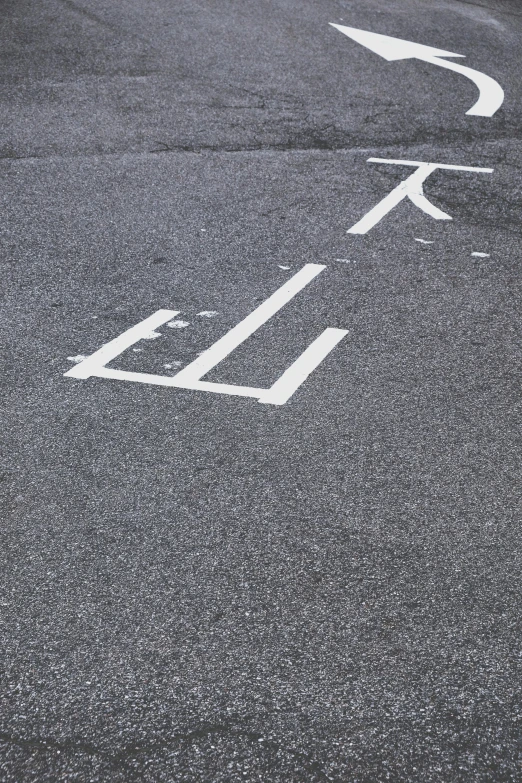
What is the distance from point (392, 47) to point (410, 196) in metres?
5.65

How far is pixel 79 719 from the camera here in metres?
2.96

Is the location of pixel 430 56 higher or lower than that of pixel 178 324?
higher

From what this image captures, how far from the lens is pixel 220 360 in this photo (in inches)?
206

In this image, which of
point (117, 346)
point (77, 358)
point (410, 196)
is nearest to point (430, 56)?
point (410, 196)

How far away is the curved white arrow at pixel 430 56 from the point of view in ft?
34.7

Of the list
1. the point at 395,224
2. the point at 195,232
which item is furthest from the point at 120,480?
the point at 395,224

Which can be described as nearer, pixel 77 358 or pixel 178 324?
pixel 77 358

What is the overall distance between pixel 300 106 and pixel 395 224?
352 centimetres

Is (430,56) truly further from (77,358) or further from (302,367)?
(77,358)

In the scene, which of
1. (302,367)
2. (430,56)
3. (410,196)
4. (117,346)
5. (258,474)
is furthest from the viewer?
(430,56)

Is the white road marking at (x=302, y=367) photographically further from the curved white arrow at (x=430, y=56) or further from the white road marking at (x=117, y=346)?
the curved white arrow at (x=430, y=56)

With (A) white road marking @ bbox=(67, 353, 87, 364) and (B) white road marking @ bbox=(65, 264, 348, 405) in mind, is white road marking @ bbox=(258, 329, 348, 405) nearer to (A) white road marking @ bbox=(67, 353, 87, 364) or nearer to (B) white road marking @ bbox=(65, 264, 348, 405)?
(B) white road marking @ bbox=(65, 264, 348, 405)

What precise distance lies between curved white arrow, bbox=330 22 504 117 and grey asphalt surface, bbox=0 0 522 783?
4.84 ft

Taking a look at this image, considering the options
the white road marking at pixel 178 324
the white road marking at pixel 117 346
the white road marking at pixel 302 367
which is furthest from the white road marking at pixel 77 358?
the white road marking at pixel 302 367
